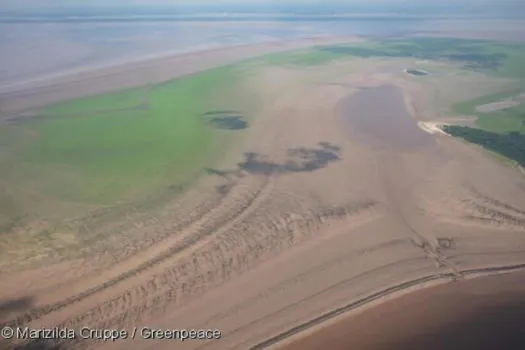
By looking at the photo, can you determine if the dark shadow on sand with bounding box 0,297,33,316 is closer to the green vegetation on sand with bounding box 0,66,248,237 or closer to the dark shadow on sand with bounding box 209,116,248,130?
the green vegetation on sand with bounding box 0,66,248,237

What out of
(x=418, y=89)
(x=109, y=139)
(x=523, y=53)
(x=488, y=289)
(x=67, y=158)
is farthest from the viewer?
(x=523, y=53)

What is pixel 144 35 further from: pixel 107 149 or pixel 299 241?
pixel 299 241

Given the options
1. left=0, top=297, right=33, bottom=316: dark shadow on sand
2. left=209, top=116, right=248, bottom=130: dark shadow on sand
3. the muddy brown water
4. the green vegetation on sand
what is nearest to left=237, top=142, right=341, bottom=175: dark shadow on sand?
the green vegetation on sand

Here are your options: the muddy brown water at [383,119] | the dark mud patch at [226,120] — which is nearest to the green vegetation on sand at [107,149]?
the dark mud patch at [226,120]

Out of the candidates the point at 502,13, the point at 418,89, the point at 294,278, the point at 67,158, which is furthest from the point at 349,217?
the point at 502,13

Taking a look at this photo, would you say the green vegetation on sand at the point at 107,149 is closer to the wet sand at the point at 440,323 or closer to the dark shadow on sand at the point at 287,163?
the dark shadow on sand at the point at 287,163

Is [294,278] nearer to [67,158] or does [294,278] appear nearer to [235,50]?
[67,158]
